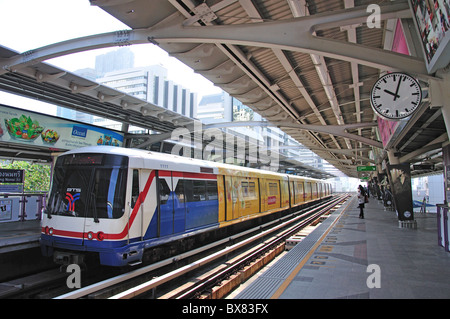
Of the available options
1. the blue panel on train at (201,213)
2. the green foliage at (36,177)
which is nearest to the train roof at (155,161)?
the blue panel on train at (201,213)

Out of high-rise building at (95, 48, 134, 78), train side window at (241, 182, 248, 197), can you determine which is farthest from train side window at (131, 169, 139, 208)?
high-rise building at (95, 48, 134, 78)

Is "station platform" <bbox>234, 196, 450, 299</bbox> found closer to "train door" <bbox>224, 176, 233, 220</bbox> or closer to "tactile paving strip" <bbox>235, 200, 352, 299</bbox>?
"tactile paving strip" <bbox>235, 200, 352, 299</bbox>

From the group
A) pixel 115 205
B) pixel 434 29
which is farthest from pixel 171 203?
pixel 434 29

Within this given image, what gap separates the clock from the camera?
18.1ft

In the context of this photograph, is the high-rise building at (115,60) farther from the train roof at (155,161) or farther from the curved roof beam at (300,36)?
the curved roof beam at (300,36)

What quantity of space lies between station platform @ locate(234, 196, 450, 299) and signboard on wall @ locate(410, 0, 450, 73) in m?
3.56

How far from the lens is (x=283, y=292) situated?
16.0 feet

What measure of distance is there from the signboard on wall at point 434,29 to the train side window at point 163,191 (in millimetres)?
5657

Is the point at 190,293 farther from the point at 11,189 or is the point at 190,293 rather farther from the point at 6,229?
the point at 11,189

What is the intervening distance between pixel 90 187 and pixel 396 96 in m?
6.42

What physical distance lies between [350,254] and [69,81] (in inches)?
402

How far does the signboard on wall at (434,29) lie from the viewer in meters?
3.81

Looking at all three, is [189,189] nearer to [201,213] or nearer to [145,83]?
[201,213]

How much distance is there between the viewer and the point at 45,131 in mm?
11094
